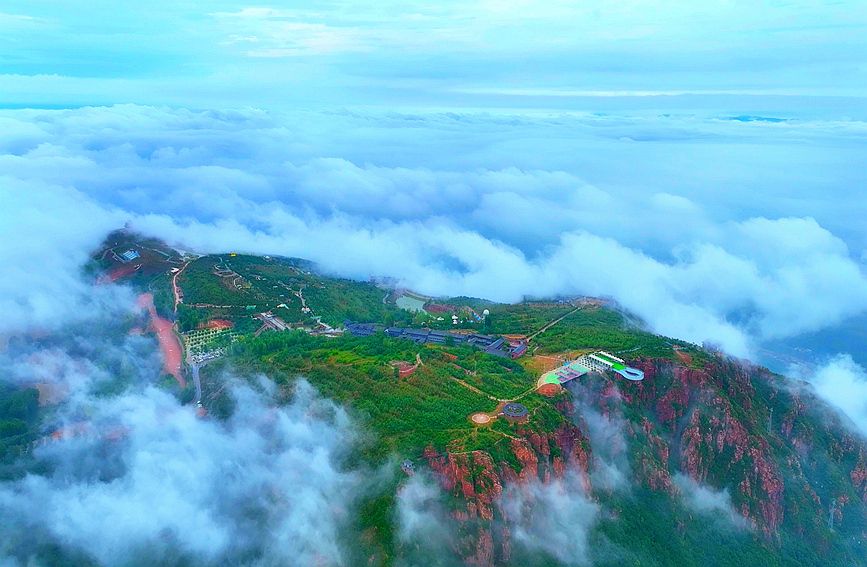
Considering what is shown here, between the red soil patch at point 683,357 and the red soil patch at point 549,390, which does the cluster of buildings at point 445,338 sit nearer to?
the red soil patch at point 549,390

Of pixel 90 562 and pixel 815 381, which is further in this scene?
pixel 815 381

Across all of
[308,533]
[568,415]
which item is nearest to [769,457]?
[568,415]

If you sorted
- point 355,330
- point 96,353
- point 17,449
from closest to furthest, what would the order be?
point 17,449
point 96,353
point 355,330

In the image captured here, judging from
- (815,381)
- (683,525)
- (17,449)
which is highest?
(17,449)

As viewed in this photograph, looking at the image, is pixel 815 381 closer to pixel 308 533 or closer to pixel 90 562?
pixel 308 533

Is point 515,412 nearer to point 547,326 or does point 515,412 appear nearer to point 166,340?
point 547,326

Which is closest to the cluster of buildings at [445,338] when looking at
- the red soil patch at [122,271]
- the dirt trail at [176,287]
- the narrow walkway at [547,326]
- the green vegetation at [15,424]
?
the narrow walkway at [547,326]
